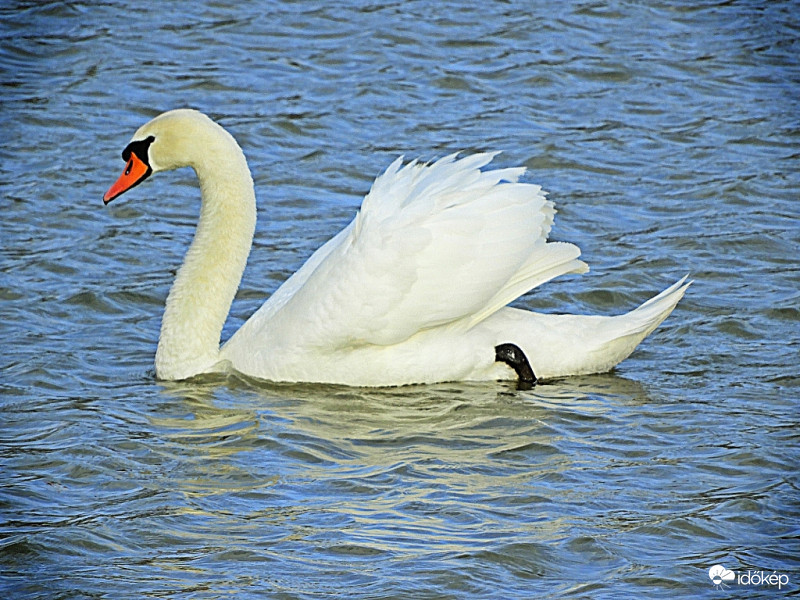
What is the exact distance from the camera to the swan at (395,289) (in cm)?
661

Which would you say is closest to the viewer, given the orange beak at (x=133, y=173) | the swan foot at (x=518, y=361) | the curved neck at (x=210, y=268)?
the swan foot at (x=518, y=361)

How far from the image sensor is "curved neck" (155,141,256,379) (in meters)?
7.07

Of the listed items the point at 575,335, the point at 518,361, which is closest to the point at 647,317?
the point at 575,335

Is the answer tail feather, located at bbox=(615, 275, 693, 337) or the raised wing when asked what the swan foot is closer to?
the raised wing

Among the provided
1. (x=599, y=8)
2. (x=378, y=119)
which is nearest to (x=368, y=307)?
(x=378, y=119)

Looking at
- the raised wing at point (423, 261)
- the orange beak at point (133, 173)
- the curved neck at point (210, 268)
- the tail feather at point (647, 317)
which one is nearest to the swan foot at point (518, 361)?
the raised wing at point (423, 261)

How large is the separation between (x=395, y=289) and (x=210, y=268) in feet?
3.69

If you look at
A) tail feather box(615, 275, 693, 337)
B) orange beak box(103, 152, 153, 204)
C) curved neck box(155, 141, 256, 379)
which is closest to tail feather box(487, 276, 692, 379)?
tail feather box(615, 275, 693, 337)

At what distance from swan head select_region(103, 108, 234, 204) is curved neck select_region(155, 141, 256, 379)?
0.05ft

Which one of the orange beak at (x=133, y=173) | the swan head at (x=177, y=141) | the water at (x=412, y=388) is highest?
the swan head at (x=177, y=141)

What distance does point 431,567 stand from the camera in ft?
15.9

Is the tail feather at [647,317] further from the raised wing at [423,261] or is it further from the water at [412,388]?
the raised wing at [423,261]

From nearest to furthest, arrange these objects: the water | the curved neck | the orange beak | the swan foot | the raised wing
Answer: the water, the raised wing, the swan foot, the curved neck, the orange beak

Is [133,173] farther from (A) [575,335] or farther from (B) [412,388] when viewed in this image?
(A) [575,335]
